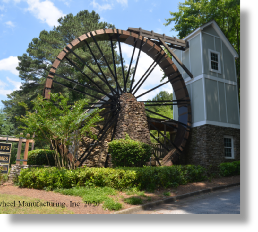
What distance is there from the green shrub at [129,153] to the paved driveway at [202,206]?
2.47m

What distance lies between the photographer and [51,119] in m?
7.70

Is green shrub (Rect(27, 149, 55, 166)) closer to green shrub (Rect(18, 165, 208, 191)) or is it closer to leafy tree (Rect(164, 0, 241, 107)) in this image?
green shrub (Rect(18, 165, 208, 191))

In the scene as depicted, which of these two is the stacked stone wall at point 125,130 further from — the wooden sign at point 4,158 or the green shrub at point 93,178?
the wooden sign at point 4,158

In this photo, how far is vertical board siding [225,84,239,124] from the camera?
10453 mm

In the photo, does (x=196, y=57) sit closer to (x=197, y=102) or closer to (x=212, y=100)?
(x=197, y=102)

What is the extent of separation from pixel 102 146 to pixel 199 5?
10800 mm

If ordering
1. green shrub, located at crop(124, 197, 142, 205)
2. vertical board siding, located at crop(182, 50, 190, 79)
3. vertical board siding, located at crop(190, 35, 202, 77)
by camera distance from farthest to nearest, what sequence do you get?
1. vertical board siding, located at crop(182, 50, 190, 79)
2. vertical board siding, located at crop(190, 35, 202, 77)
3. green shrub, located at crop(124, 197, 142, 205)

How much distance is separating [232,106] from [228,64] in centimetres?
226

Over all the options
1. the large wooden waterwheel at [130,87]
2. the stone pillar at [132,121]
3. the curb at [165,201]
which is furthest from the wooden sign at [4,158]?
the curb at [165,201]

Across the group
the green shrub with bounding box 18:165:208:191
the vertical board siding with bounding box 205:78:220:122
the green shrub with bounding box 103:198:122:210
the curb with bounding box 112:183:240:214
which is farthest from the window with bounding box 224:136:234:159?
the green shrub with bounding box 103:198:122:210

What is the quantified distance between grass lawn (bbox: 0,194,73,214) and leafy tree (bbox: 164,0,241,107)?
1082 cm

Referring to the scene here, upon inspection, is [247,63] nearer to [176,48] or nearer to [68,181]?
[68,181]

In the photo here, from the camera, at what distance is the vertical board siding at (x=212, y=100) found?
398 inches

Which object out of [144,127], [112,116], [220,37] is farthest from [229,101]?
[112,116]
